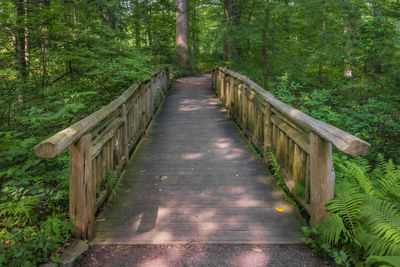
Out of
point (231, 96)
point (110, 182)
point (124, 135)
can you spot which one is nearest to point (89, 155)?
point (110, 182)

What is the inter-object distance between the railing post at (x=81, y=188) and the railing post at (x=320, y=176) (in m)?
2.32

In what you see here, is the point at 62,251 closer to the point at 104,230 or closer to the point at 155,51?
the point at 104,230

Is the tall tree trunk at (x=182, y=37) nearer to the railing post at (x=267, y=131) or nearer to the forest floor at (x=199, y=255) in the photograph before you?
the railing post at (x=267, y=131)

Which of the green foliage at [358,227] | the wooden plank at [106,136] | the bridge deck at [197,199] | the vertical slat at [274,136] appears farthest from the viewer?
the vertical slat at [274,136]

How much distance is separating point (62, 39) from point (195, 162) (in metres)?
3.77

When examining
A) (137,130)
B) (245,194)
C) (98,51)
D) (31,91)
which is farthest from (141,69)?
(245,194)

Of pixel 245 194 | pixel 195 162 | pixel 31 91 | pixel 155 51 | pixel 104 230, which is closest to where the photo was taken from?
pixel 104 230

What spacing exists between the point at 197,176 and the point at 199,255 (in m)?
2.00

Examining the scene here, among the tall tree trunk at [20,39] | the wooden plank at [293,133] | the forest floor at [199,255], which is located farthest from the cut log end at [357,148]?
the tall tree trunk at [20,39]

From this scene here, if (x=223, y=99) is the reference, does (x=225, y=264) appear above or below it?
below

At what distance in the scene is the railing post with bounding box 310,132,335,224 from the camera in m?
2.91

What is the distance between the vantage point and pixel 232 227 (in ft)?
11.1

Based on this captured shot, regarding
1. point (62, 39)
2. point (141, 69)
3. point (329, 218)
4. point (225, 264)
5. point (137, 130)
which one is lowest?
point (225, 264)

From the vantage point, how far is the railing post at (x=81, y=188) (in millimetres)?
2863
